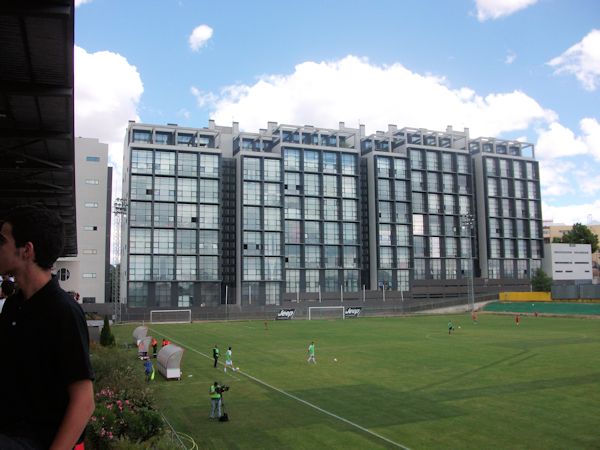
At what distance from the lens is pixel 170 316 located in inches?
3792

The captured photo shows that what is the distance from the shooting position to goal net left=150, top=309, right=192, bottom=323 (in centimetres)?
9461

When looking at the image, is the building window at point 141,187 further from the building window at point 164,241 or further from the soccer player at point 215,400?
the soccer player at point 215,400

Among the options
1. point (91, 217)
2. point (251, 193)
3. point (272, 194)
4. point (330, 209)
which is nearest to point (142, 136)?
point (91, 217)

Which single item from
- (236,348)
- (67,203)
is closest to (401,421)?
(67,203)

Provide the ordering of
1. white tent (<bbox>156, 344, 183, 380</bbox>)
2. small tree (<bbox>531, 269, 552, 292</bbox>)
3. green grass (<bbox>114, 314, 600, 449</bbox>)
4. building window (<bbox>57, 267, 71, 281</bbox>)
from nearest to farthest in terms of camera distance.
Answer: green grass (<bbox>114, 314, 600, 449</bbox>)
white tent (<bbox>156, 344, 183, 380</bbox>)
building window (<bbox>57, 267, 71, 281</bbox>)
small tree (<bbox>531, 269, 552, 292</bbox>)

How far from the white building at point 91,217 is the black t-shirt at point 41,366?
10817cm

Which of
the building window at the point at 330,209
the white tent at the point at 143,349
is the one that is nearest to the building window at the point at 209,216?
the building window at the point at 330,209

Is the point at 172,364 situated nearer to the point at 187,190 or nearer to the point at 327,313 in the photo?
the point at 327,313

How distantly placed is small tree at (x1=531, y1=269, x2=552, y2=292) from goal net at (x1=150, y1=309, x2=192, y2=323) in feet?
297

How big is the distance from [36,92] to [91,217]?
97.0m

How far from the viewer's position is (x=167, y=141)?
403ft

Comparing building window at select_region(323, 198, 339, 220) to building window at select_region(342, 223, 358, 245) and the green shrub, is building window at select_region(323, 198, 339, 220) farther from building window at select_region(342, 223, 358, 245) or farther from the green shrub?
the green shrub

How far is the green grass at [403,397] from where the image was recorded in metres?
19.1

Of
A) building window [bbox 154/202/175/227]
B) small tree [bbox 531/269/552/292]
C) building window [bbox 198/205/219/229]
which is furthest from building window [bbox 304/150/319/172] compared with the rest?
small tree [bbox 531/269/552/292]
